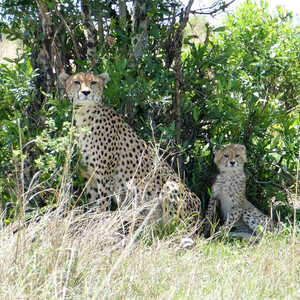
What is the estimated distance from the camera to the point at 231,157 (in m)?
5.05

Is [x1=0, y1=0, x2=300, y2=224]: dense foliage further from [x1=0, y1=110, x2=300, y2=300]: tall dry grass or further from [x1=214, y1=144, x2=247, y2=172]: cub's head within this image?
[x1=0, y1=110, x2=300, y2=300]: tall dry grass

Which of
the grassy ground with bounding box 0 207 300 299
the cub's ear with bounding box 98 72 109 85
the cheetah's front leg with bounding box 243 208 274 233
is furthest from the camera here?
the cheetah's front leg with bounding box 243 208 274 233

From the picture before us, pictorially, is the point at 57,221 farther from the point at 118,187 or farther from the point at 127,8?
the point at 127,8

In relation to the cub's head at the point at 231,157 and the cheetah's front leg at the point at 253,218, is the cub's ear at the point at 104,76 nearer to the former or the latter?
the cub's head at the point at 231,157

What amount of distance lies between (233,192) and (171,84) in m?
1.14

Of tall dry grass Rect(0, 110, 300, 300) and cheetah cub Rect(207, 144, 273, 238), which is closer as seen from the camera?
tall dry grass Rect(0, 110, 300, 300)

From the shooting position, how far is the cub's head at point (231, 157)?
5.05 m

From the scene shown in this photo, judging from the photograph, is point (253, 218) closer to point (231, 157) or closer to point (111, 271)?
point (231, 157)

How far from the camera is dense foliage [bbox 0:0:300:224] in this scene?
15.5ft

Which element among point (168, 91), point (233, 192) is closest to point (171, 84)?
point (168, 91)

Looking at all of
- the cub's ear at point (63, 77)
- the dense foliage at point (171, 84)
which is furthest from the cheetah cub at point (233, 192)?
the cub's ear at point (63, 77)

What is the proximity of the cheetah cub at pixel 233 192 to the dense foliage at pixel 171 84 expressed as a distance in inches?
6.9

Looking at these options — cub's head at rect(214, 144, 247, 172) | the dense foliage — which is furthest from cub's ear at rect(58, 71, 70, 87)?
cub's head at rect(214, 144, 247, 172)

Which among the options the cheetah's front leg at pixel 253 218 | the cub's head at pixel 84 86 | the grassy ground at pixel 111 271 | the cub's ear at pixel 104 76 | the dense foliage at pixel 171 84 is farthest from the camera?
the cheetah's front leg at pixel 253 218
